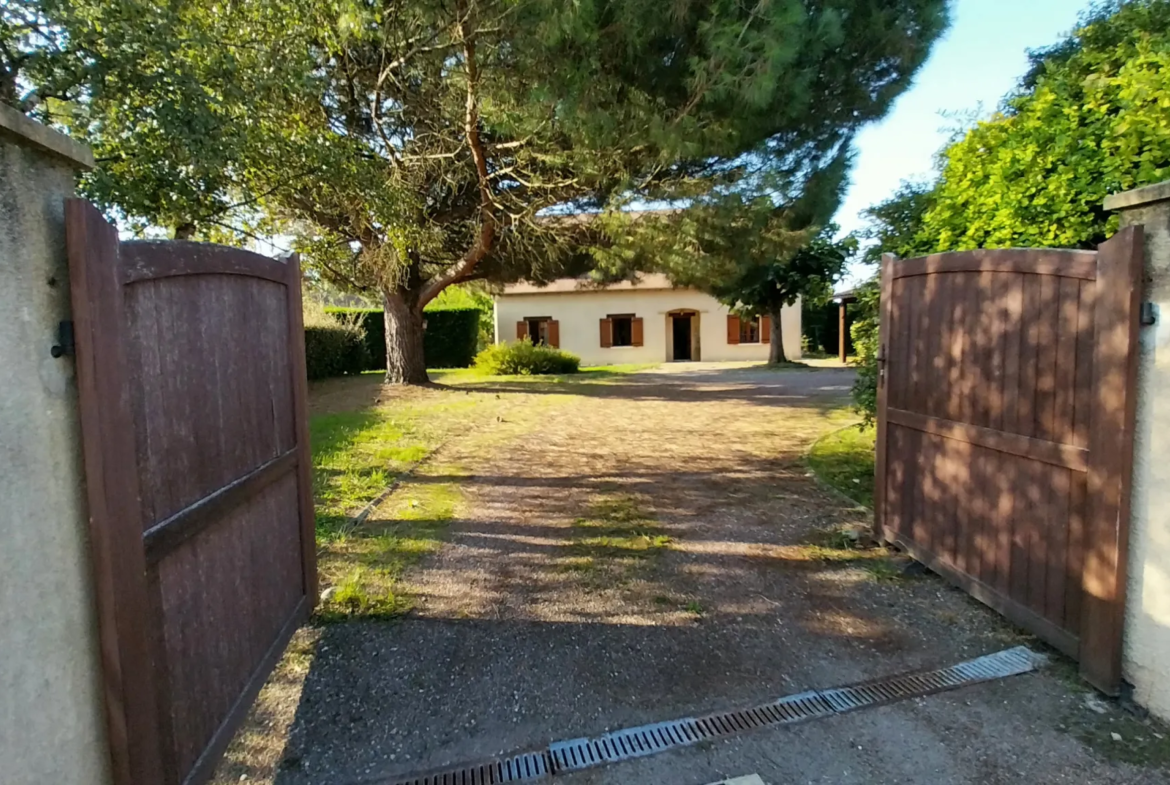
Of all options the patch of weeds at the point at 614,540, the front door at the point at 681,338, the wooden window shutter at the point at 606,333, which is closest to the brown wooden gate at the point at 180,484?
the patch of weeds at the point at 614,540

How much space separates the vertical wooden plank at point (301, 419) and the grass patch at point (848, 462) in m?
4.13

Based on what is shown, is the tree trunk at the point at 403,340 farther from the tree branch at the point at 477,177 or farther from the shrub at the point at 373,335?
the shrub at the point at 373,335

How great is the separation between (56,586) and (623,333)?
25.9m

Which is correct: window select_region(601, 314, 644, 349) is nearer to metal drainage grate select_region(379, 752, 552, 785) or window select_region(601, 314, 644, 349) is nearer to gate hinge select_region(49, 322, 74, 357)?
metal drainage grate select_region(379, 752, 552, 785)

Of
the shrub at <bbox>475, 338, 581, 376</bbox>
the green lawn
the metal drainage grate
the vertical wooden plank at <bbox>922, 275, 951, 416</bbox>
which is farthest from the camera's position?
the shrub at <bbox>475, 338, 581, 376</bbox>

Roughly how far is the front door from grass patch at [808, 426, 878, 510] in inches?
750

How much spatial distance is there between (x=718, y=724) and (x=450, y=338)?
936 inches

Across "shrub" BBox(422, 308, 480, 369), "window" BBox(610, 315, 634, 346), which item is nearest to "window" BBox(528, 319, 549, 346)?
"shrub" BBox(422, 308, 480, 369)

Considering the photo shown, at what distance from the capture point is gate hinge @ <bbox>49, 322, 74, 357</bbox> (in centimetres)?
162

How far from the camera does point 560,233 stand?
11.8 meters

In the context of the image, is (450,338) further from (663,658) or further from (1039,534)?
(1039,534)

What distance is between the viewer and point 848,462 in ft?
22.4

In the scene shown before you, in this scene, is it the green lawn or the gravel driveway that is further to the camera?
the green lawn

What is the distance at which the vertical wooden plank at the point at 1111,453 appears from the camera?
2.49 meters
